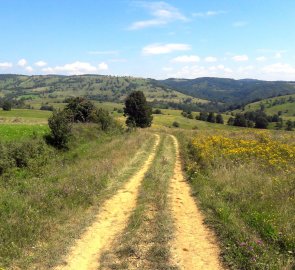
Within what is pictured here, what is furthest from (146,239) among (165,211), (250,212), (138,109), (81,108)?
(138,109)

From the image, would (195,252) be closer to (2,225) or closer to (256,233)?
(256,233)

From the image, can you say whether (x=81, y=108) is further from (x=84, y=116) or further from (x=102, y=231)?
(x=102, y=231)

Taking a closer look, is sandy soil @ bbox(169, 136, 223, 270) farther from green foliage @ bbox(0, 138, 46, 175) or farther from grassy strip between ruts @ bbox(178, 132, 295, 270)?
green foliage @ bbox(0, 138, 46, 175)

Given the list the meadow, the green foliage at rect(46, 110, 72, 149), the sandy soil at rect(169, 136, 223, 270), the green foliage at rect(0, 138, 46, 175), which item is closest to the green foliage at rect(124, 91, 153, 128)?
the green foliage at rect(46, 110, 72, 149)

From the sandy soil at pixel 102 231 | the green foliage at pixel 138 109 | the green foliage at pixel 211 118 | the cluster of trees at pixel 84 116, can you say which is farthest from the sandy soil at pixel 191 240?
the green foliage at pixel 211 118

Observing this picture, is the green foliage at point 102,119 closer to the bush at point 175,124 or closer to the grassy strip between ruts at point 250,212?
the grassy strip between ruts at point 250,212

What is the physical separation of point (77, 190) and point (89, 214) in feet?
5.88

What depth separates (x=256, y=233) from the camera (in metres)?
8.05

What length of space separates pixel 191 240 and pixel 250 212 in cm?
211

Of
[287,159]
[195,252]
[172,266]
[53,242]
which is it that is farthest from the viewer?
[287,159]

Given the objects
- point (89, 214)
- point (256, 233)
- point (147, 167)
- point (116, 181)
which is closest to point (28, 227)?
point (89, 214)

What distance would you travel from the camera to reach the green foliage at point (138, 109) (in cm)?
6419

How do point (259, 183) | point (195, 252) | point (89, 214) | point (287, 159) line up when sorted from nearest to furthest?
point (195, 252), point (89, 214), point (259, 183), point (287, 159)

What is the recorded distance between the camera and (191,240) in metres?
8.34
